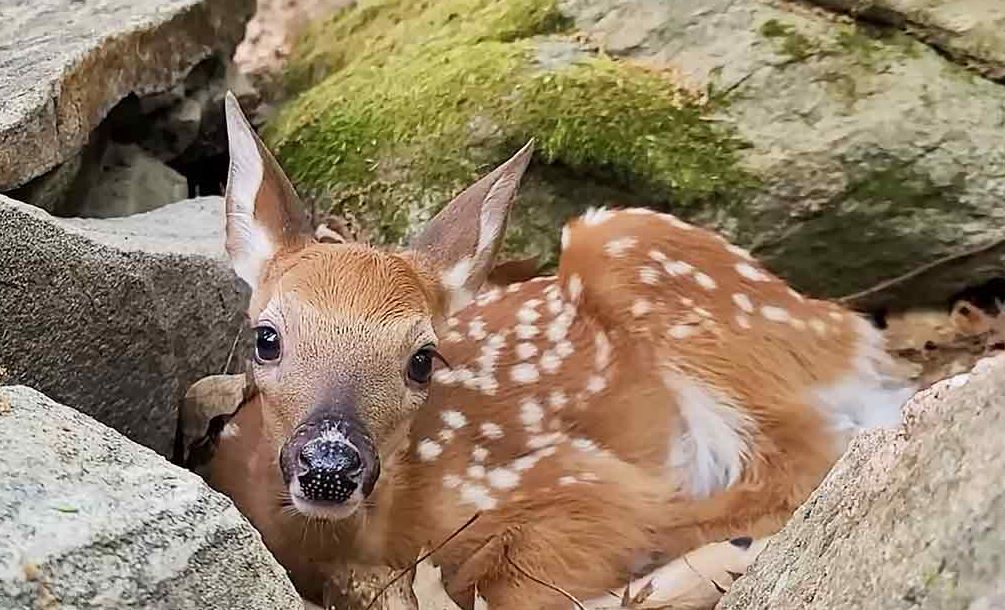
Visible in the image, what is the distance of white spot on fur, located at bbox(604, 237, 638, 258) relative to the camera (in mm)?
3500

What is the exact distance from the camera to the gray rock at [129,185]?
3889mm

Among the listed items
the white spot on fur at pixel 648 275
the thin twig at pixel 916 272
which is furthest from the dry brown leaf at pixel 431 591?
the thin twig at pixel 916 272

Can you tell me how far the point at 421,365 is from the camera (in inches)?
111

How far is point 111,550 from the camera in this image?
1.58m

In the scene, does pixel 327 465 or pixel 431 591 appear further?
pixel 431 591

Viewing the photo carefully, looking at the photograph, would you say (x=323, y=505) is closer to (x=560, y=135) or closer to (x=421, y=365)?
(x=421, y=365)

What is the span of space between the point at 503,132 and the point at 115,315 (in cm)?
163

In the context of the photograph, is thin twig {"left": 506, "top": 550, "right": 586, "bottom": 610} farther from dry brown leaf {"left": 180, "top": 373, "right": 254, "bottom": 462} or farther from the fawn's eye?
dry brown leaf {"left": 180, "top": 373, "right": 254, "bottom": 462}

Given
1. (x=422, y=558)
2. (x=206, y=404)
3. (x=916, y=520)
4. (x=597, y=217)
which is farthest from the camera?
(x=597, y=217)

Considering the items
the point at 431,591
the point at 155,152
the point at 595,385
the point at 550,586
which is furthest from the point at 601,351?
the point at 155,152

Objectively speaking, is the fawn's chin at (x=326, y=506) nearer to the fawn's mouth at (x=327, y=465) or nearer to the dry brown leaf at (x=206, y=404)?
the fawn's mouth at (x=327, y=465)

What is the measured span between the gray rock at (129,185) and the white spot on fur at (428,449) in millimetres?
1197

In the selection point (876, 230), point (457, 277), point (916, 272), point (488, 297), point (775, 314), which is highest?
point (457, 277)

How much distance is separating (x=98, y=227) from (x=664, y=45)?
70.8 inches
